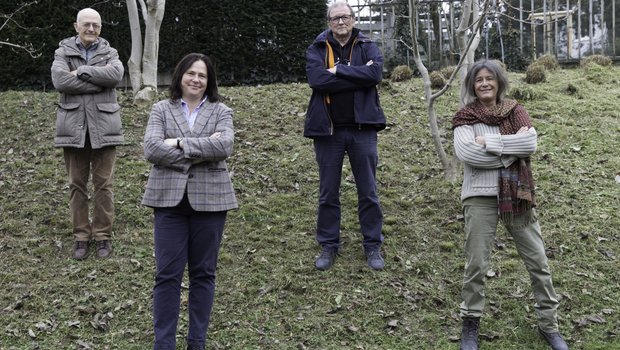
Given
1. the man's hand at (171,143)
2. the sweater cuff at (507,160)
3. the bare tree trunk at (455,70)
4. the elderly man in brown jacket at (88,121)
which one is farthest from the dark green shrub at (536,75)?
the man's hand at (171,143)

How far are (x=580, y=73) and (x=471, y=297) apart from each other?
687 cm

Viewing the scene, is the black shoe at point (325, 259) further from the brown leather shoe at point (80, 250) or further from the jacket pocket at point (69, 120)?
the jacket pocket at point (69, 120)

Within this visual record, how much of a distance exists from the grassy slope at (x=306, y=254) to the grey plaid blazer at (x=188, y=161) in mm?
1161

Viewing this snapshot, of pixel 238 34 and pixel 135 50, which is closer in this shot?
pixel 135 50

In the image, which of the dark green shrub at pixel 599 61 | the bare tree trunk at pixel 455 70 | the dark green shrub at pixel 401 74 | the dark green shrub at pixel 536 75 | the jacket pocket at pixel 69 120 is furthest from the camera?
the dark green shrub at pixel 599 61

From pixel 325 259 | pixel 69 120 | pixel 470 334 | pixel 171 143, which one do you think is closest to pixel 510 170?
pixel 470 334

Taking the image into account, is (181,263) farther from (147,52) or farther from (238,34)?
(238,34)

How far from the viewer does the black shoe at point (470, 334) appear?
14.2 feet

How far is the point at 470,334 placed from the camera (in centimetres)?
434

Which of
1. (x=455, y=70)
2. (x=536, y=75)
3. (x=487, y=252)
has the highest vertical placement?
(x=536, y=75)

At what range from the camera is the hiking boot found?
17.4 feet

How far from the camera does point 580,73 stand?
10016mm

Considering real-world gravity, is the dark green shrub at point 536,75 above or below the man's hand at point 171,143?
above

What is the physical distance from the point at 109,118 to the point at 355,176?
6.70 feet
